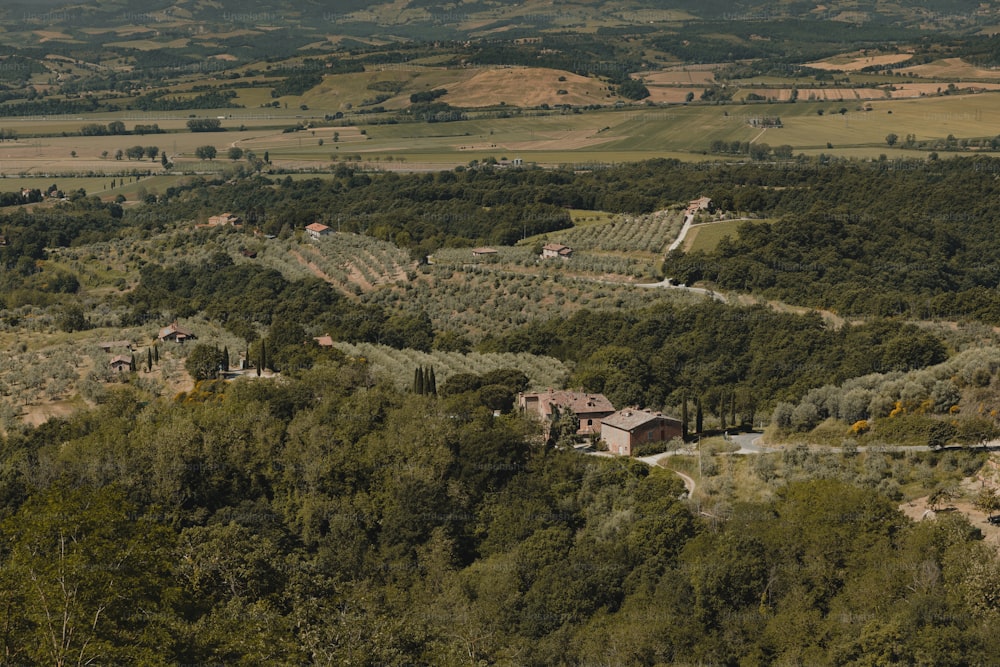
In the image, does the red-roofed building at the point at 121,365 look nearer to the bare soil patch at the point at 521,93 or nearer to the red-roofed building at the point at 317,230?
the red-roofed building at the point at 317,230

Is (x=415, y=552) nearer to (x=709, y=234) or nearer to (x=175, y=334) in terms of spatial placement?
(x=175, y=334)

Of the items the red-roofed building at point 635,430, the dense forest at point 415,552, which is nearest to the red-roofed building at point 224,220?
the dense forest at point 415,552

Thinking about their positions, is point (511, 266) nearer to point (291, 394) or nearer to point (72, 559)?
point (291, 394)

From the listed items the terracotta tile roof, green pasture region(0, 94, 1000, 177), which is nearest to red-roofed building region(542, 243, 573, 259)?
the terracotta tile roof

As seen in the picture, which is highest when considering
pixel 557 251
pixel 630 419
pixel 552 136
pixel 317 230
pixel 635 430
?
pixel 635 430

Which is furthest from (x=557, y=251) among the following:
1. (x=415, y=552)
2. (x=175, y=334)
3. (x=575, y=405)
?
(x=415, y=552)

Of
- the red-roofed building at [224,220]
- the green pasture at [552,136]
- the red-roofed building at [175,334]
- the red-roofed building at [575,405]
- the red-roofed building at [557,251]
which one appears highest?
the red-roofed building at [575,405]
